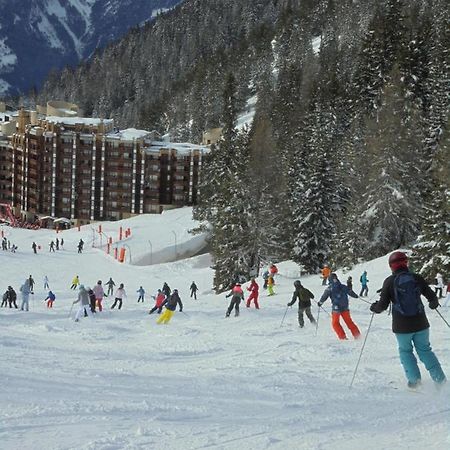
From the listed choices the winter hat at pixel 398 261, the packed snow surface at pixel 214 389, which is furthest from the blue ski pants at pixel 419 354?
the winter hat at pixel 398 261

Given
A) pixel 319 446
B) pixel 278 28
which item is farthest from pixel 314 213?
pixel 278 28

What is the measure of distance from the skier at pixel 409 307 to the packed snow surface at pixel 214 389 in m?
0.42

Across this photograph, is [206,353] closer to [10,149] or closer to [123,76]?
[10,149]

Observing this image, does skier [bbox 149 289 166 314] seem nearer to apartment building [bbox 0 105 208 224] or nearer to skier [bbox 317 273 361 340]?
skier [bbox 317 273 361 340]

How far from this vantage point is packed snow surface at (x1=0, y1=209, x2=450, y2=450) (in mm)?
5301

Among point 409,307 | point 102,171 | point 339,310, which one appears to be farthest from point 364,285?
point 102,171

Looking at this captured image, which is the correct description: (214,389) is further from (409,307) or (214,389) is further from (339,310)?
(339,310)

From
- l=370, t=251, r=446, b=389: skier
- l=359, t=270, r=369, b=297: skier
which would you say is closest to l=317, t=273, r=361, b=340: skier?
l=370, t=251, r=446, b=389: skier

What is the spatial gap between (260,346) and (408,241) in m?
27.2

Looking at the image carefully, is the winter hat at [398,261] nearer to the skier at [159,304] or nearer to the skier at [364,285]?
the skier at [159,304]

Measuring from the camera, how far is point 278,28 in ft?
435

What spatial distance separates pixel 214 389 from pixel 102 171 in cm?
8992

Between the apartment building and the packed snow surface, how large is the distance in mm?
76439

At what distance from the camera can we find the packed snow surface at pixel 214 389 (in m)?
5.30
